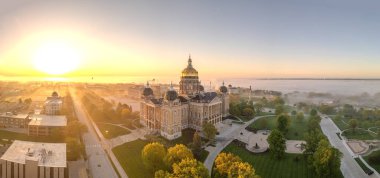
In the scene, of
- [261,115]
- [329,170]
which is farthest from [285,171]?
[261,115]

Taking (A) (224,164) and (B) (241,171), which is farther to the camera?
(A) (224,164)

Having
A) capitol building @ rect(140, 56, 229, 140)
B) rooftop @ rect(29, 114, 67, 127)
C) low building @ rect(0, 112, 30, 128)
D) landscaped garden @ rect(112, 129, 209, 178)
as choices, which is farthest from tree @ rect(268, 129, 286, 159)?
low building @ rect(0, 112, 30, 128)

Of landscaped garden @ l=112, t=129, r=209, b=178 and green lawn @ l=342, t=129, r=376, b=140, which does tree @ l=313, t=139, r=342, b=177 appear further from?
green lawn @ l=342, t=129, r=376, b=140

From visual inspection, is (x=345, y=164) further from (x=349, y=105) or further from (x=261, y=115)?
(x=349, y=105)

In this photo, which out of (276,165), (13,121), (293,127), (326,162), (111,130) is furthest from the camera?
(293,127)

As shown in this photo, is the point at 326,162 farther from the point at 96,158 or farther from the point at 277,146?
the point at 96,158

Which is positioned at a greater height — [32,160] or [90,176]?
[32,160]

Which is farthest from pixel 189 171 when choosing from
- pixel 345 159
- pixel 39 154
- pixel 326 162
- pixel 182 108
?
pixel 345 159

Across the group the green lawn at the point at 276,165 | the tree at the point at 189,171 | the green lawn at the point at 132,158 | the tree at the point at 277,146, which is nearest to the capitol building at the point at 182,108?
the green lawn at the point at 132,158
